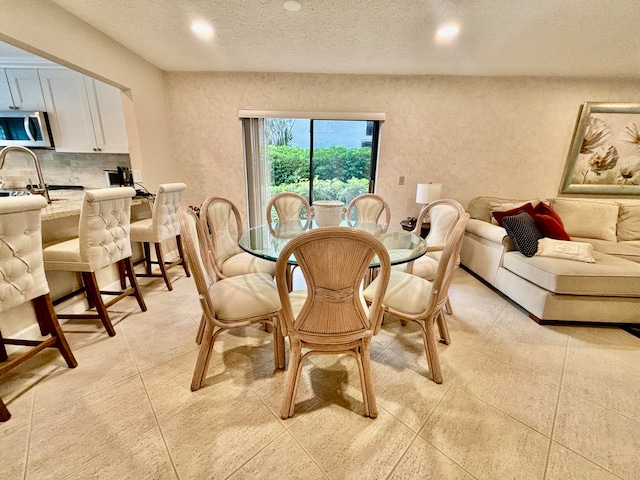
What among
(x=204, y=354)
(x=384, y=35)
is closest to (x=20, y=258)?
(x=204, y=354)

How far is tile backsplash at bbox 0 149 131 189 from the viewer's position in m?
3.15

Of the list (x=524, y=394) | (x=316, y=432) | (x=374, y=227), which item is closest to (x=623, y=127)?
(x=374, y=227)

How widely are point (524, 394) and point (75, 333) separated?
298cm

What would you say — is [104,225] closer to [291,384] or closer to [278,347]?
[278,347]

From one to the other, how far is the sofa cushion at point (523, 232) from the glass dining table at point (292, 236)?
105cm

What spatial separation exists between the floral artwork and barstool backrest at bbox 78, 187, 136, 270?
4.92 meters

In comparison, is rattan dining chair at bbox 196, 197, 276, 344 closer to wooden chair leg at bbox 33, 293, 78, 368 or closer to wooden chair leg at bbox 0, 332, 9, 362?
wooden chair leg at bbox 33, 293, 78, 368

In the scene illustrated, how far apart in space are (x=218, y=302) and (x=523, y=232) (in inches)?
103

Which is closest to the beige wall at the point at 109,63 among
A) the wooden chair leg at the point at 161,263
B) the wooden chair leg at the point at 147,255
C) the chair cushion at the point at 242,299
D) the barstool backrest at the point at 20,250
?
the wooden chair leg at the point at 147,255

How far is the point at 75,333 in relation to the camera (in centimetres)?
180

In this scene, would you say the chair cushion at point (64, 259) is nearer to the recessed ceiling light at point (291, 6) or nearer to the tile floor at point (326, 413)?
the tile floor at point (326, 413)

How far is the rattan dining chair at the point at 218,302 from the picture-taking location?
1.22 metres

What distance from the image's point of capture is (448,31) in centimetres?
206

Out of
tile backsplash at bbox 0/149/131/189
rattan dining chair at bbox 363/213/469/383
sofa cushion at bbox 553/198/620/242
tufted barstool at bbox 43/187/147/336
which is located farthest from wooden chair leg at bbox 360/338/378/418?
tile backsplash at bbox 0/149/131/189
